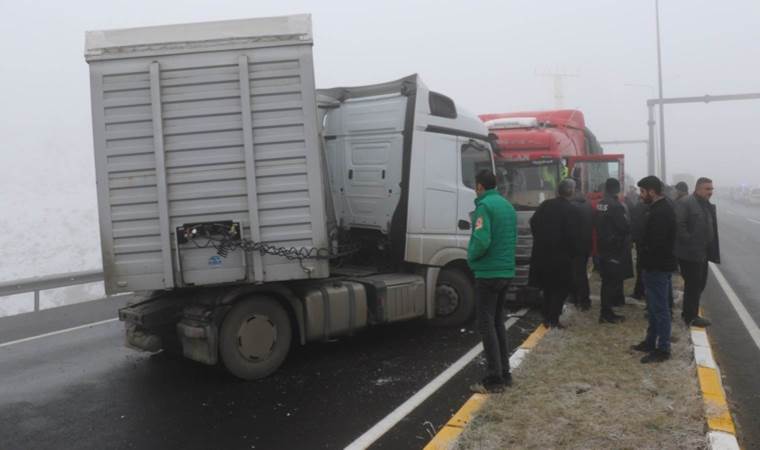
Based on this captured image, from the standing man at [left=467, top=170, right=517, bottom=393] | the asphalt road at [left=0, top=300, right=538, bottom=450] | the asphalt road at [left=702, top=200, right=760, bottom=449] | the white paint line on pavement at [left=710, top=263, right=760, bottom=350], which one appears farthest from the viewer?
the white paint line on pavement at [left=710, top=263, right=760, bottom=350]

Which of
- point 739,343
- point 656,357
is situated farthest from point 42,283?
point 739,343

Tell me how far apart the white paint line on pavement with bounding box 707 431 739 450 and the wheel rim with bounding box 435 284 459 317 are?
359 centimetres

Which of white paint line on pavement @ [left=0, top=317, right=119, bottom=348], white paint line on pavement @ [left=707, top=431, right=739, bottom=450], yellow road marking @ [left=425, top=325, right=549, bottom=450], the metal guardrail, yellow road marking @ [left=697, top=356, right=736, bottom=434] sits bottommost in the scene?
white paint line on pavement @ [left=707, top=431, right=739, bottom=450]

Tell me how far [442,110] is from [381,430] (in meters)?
4.02

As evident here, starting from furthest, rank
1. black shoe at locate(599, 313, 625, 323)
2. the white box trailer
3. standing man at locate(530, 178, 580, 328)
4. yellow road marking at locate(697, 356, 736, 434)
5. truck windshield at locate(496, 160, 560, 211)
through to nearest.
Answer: truck windshield at locate(496, 160, 560, 211) < black shoe at locate(599, 313, 625, 323) < standing man at locate(530, 178, 580, 328) < the white box trailer < yellow road marking at locate(697, 356, 736, 434)

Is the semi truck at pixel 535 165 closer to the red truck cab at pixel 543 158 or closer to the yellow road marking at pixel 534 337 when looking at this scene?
the red truck cab at pixel 543 158

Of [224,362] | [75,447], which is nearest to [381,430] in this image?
[224,362]

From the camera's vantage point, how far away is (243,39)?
530 cm

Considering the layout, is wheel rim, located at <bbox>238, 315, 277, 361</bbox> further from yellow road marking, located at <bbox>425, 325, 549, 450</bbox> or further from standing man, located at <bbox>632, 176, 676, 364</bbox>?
standing man, located at <bbox>632, 176, 676, 364</bbox>

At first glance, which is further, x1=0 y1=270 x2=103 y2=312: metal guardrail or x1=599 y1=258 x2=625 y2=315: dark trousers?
x1=0 y1=270 x2=103 y2=312: metal guardrail

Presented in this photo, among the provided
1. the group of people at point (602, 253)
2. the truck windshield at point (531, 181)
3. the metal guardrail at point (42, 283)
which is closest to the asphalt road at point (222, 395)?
the group of people at point (602, 253)

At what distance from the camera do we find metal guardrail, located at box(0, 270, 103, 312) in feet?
29.2

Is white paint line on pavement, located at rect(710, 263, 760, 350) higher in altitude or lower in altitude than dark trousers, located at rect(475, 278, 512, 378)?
lower

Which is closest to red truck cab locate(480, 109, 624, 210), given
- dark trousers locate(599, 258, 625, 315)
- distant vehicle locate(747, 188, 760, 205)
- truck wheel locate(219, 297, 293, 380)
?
dark trousers locate(599, 258, 625, 315)
